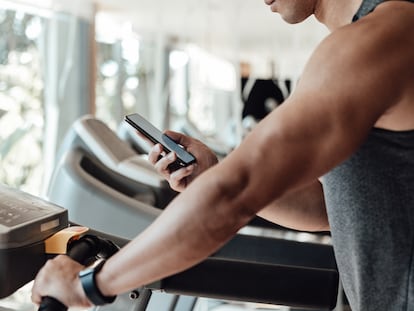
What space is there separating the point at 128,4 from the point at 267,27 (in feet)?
7.64

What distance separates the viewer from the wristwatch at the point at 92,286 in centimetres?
84

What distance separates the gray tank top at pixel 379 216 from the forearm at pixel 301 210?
1.01ft

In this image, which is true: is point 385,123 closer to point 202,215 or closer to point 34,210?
point 202,215

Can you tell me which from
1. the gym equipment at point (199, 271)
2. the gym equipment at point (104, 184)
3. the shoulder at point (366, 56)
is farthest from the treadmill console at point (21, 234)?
the gym equipment at point (104, 184)

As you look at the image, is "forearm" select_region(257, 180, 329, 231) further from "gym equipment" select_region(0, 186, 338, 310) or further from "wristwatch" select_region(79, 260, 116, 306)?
"wristwatch" select_region(79, 260, 116, 306)

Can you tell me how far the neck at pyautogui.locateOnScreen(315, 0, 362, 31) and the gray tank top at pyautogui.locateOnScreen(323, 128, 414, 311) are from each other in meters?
0.22

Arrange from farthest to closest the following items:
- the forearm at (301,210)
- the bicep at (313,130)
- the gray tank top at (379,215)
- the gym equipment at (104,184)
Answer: the gym equipment at (104,184) < the forearm at (301,210) < the gray tank top at (379,215) < the bicep at (313,130)

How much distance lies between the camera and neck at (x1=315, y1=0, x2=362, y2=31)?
1007 millimetres

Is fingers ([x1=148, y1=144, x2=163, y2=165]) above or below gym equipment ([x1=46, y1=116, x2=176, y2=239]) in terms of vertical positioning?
above

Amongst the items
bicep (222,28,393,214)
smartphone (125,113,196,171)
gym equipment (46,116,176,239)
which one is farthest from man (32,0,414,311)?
gym equipment (46,116,176,239)

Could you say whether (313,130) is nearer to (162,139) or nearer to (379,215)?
(379,215)

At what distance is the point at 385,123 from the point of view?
0.88m

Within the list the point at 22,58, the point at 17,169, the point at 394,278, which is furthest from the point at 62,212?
the point at 22,58

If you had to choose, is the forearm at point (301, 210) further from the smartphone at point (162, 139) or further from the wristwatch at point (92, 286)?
the wristwatch at point (92, 286)
